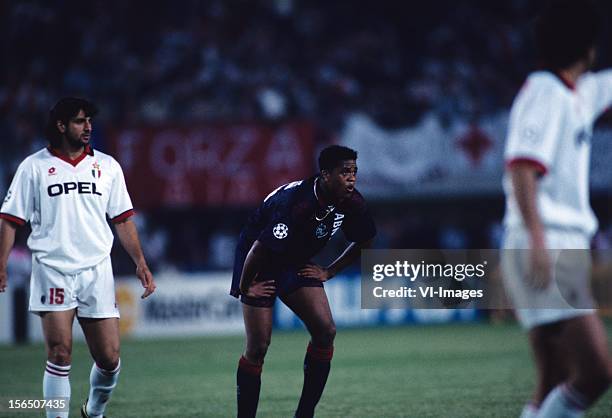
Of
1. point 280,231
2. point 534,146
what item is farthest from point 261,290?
point 534,146

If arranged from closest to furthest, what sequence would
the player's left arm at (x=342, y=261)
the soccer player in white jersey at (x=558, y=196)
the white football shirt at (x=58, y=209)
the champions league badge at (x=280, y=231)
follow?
the soccer player in white jersey at (x=558, y=196) → the white football shirt at (x=58, y=209) → the champions league badge at (x=280, y=231) → the player's left arm at (x=342, y=261)

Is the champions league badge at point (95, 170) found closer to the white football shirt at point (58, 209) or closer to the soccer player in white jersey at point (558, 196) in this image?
the white football shirt at point (58, 209)

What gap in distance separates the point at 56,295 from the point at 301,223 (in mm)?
1736

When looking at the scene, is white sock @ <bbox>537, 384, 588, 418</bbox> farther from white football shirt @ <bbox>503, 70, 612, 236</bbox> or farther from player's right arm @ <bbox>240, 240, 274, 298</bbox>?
player's right arm @ <bbox>240, 240, 274, 298</bbox>

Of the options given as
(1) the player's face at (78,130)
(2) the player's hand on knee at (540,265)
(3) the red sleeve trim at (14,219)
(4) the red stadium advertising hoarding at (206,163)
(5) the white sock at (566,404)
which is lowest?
(5) the white sock at (566,404)

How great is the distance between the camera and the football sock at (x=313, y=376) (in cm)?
725

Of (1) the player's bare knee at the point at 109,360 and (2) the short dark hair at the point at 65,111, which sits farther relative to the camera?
(1) the player's bare knee at the point at 109,360

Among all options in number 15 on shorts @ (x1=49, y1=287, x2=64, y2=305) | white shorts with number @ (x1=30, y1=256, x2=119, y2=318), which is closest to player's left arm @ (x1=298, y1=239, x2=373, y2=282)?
white shorts with number @ (x1=30, y1=256, x2=119, y2=318)

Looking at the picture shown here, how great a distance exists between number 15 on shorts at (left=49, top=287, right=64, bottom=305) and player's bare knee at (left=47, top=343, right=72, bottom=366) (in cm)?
28

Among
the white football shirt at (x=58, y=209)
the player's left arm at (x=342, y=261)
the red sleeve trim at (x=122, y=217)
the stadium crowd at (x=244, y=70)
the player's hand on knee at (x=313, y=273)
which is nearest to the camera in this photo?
the white football shirt at (x=58, y=209)

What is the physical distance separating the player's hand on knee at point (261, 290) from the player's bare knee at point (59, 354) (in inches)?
50.6

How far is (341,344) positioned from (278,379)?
178 inches

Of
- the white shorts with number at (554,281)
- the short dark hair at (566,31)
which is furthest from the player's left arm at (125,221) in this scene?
the short dark hair at (566,31)

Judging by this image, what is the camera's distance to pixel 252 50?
22.7m
